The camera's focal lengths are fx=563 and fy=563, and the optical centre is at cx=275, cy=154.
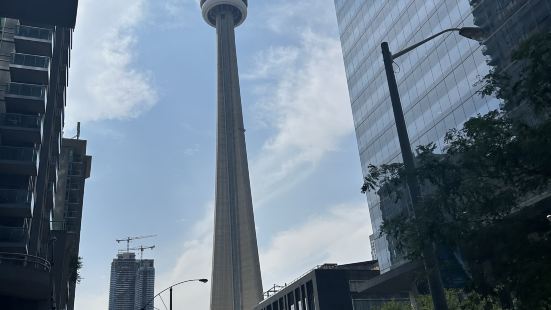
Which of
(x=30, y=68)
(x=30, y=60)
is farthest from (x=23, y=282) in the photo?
(x=30, y=60)

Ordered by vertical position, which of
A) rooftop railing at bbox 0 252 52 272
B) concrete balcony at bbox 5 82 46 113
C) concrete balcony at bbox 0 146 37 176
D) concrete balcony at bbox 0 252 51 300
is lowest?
concrete balcony at bbox 0 252 51 300

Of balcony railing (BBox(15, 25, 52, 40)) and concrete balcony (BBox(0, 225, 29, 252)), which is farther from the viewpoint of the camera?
balcony railing (BBox(15, 25, 52, 40))

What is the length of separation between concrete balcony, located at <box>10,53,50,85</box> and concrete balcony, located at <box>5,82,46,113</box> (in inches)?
71.5

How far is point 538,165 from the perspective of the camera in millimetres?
16391

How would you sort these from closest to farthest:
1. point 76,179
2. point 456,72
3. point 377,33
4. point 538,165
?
1. point 538,165
2. point 456,72
3. point 377,33
4. point 76,179

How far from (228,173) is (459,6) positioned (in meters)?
74.8

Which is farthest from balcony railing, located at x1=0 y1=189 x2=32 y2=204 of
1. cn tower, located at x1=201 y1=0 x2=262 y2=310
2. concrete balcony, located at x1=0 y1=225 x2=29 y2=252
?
cn tower, located at x1=201 y1=0 x2=262 y2=310

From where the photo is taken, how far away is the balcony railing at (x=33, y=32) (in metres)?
53.2

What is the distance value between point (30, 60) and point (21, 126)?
6786 mm

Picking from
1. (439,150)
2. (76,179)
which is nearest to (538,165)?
(439,150)

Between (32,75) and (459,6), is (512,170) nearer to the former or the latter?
(459,6)

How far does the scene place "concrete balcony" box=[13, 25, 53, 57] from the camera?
173 feet

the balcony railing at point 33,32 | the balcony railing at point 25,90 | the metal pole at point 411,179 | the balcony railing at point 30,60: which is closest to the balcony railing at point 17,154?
the balcony railing at point 25,90

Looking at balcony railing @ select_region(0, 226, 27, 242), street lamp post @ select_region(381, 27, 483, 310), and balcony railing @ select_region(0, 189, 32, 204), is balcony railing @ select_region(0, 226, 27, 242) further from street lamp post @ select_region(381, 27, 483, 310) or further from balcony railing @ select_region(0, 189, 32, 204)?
street lamp post @ select_region(381, 27, 483, 310)
